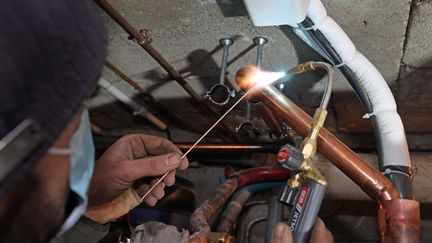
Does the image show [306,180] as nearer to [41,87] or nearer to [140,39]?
[140,39]

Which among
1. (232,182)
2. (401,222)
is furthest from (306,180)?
(232,182)

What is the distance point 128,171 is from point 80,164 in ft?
1.88

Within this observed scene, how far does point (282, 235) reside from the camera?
44.4 inches

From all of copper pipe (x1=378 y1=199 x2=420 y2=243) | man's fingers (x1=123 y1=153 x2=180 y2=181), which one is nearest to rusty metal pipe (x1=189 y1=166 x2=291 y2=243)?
man's fingers (x1=123 y1=153 x2=180 y2=181)

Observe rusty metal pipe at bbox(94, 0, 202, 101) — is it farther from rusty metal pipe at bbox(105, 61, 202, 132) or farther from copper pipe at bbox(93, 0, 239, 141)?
rusty metal pipe at bbox(105, 61, 202, 132)

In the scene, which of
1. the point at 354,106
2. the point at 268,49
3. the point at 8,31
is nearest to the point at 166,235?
the point at 268,49

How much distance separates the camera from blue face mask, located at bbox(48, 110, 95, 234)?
2.29 feet

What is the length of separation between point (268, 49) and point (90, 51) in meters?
0.91

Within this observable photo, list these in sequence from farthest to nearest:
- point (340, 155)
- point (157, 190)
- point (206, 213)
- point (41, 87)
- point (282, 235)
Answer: point (206, 213) → point (157, 190) → point (340, 155) → point (282, 235) → point (41, 87)

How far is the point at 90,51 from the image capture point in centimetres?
65

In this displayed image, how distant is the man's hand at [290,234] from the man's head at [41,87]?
642 millimetres

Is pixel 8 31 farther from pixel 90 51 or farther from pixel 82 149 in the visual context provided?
pixel 82 149

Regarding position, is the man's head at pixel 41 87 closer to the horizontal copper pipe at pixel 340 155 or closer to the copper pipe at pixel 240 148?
the horizontal copper pipe at pixel 340 155

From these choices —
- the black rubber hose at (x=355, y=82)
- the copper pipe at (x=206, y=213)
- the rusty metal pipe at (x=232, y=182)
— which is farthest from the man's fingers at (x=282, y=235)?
the rusty metal pipe at (x=232, y=182)
